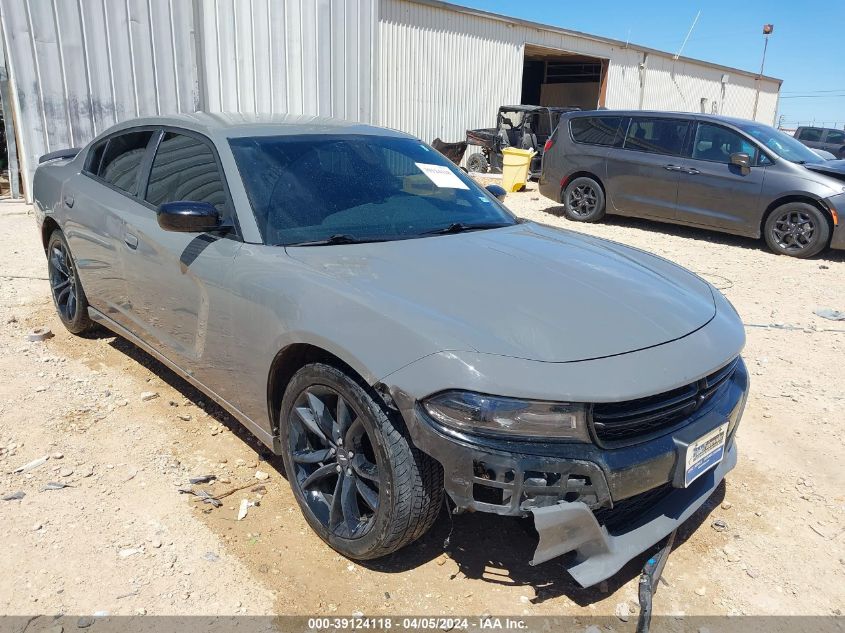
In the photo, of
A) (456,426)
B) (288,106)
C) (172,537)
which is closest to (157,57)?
(288,106)

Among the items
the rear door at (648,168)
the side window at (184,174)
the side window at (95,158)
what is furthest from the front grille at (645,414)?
the rear door at (648,168)

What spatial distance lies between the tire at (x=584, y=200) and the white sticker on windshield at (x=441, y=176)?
682 centimetres

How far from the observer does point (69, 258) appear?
177 inches

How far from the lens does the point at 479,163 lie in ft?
56.6

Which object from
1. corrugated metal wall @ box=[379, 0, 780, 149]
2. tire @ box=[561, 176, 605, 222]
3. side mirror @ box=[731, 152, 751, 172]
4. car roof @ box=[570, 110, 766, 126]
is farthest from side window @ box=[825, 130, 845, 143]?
side mirror @ box=[731, 152, 751, 172]

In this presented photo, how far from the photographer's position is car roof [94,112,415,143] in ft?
10.8

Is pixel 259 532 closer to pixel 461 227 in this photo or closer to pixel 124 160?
pixel 461 227

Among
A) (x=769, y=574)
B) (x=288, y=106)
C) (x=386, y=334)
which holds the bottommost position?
(x=769, y=574)

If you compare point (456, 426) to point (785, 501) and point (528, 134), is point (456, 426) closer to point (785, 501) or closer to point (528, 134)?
point (785, 501)

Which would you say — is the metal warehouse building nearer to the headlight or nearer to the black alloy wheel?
the black alloy wheel

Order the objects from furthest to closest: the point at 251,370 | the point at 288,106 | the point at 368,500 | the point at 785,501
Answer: the point at 288,106, the point at 785,501, the point at 251,370, the point at 368,500

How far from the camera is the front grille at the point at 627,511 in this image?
2.27 meters

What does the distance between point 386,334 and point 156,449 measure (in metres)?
1.79

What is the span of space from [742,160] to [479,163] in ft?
31.1
